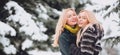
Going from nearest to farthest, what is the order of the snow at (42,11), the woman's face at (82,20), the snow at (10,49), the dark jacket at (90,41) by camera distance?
the dark jacket at (90,41) → the woman's face at (82,20) → the snow at (10,49) → the snow at (42,11)

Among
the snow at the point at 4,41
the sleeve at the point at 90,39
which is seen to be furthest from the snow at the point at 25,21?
the sleeve at the point at 90,39

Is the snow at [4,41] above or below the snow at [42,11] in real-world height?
below

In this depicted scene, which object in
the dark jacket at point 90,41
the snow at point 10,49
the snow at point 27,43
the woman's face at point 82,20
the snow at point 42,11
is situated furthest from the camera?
the snow at point 42,11

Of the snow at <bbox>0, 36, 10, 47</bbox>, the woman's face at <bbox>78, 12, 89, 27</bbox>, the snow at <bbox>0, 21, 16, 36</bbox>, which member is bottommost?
the woman's face at <bbox>78, 12, 89, 27</bbox>

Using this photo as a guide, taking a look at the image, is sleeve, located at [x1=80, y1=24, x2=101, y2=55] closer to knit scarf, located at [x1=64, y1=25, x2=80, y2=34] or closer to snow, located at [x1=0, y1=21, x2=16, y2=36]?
knit scarf, located at [x1=64, y1=25, x2=80, y2=34]

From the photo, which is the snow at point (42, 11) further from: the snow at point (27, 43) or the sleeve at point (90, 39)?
the sleeve at point (90, 39)

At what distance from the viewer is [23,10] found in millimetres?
9406

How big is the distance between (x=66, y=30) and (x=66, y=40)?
0.10 m

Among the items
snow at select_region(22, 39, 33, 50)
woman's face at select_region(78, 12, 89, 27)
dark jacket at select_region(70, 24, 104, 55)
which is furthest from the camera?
snow at select_region(22, 39, 33, 50)

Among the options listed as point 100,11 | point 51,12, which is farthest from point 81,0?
point 100,11

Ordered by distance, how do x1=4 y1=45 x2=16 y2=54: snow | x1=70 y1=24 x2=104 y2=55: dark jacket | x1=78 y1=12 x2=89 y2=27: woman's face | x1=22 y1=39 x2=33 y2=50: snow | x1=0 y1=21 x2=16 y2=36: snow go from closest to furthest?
1. x1=70 y1=24 x2=104 y2=55: dark jacket
2. x1=78 y1=12 x2=89 y2=27: woman's face
3. x1=0 y1=21 x2=16 y2=36: snow
4. x1=4 y1=45 x2=16 y2=54: snow
5. x1=22 y1=39 x2=33 y2=50: snow

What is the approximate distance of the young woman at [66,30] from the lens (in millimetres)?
3729

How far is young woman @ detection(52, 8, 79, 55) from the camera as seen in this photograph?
373 cm

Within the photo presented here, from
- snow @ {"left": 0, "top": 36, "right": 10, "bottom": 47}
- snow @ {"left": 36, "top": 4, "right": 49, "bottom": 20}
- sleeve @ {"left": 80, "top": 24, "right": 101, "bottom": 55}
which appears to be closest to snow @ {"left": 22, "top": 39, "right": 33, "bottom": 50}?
snow @ {"left": 0, "top": 36, "right": 10, "bottom": 47}
